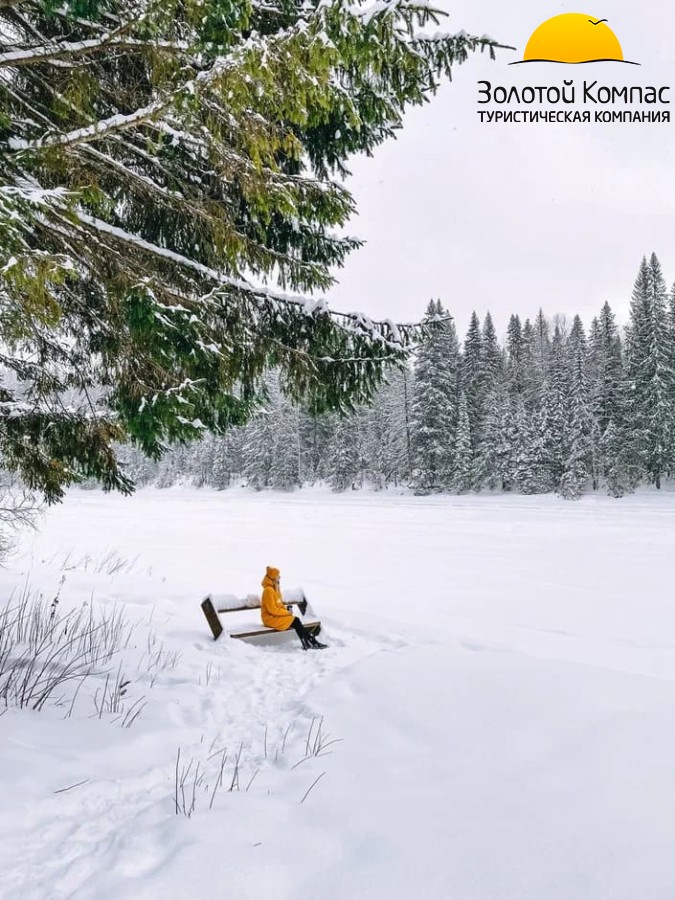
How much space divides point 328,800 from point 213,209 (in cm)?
454

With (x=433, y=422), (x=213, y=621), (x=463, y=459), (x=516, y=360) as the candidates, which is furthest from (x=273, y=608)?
(x=516, y=360)

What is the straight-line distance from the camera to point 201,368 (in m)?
4.47

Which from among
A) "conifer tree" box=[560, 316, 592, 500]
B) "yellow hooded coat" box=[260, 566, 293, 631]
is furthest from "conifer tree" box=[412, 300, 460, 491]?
"yellow hooded coat" box=[260, 566, 293, 631]

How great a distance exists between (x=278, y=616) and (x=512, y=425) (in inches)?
1370

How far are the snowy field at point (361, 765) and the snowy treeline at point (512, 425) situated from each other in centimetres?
2080

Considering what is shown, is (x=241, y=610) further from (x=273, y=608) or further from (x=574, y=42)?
(x=574, y=42)

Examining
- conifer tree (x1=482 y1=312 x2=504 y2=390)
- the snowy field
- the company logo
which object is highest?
conifer tree (x1=482 y1=312 x2=504 y2=390)

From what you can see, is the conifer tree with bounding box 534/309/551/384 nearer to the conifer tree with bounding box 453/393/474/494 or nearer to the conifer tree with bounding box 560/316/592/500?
the conifer tree with bounding box 560/316/592/500

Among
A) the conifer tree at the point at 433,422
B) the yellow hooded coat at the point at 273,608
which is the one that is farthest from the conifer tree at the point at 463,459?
the yellow hooded coat at the point at 273,608

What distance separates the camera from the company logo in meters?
7.75

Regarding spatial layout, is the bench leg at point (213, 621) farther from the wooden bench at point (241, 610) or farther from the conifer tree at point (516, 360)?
the conifer tree at point (516, 360)

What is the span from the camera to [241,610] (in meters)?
6.59

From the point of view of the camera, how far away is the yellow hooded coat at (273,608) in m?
6.29

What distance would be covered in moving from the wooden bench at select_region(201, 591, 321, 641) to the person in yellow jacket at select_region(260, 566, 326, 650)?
0.35ft
